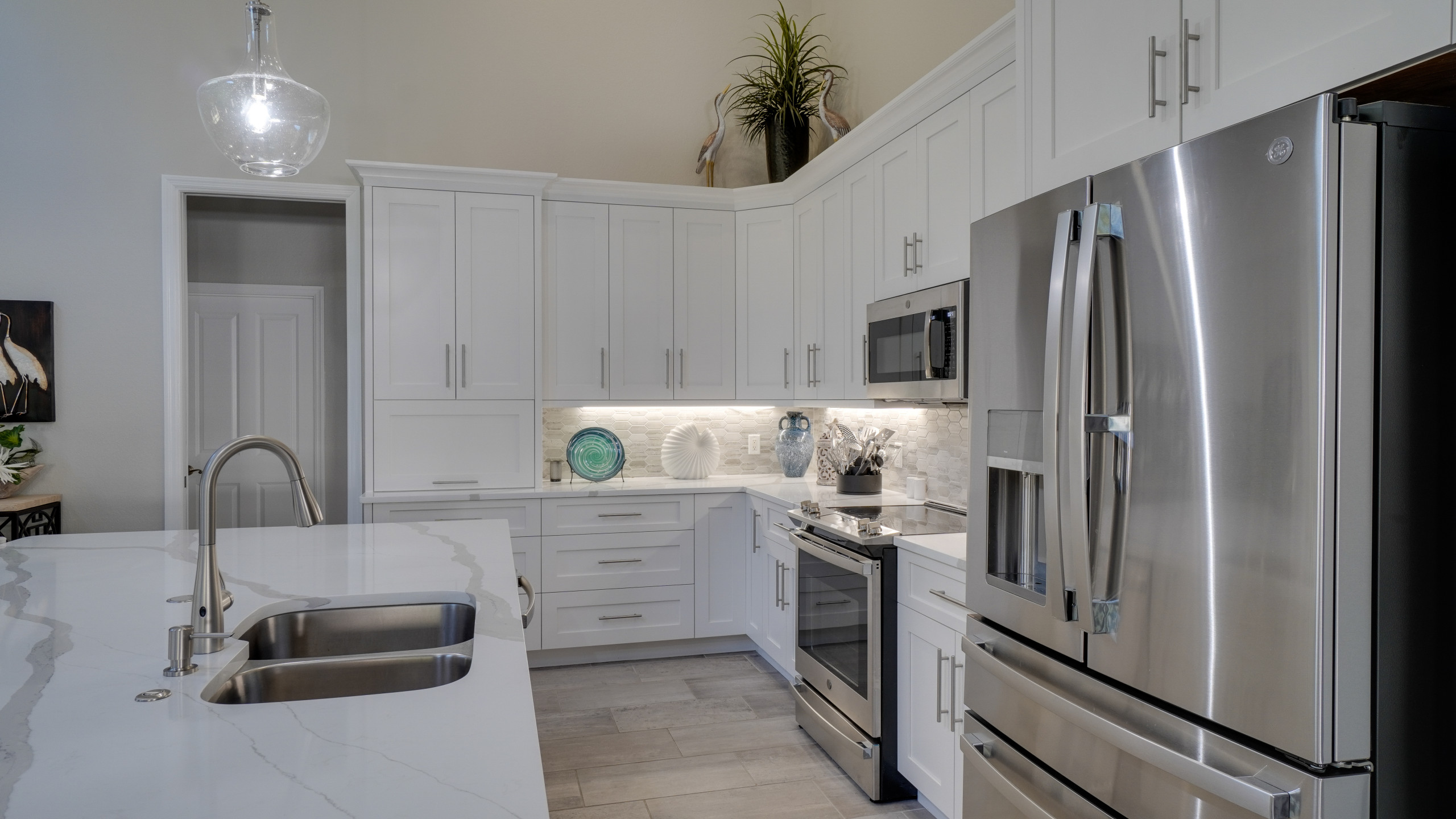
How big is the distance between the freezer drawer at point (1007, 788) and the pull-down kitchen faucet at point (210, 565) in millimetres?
1506

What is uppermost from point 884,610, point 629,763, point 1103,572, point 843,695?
point 1103,572

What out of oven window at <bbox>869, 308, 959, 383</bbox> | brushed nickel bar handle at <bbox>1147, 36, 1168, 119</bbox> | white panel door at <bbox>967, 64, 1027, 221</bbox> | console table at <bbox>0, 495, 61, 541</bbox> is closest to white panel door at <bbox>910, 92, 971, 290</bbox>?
white panel door at <bbox>967, 64, 1027, 221</bbox>

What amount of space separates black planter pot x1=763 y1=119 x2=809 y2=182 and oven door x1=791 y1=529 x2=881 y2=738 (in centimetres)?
209

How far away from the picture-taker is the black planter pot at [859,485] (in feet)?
12.0

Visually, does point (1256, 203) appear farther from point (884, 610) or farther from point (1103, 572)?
point (884, 610)

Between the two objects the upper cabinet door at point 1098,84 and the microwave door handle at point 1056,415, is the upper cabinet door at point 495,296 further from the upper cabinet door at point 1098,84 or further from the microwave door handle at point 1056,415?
the microwave door handle at point 1056,415

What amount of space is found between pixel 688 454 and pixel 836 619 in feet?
5.48

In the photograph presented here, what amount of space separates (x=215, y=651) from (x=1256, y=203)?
5.92 feet

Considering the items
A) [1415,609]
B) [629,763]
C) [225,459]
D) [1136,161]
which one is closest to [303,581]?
[225,459]

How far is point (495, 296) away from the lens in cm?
404

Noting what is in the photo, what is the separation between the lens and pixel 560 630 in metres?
3.99

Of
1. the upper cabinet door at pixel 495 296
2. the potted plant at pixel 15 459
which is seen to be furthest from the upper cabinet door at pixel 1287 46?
the potted plant at pixel 15 459

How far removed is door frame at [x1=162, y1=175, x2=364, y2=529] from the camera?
403cm

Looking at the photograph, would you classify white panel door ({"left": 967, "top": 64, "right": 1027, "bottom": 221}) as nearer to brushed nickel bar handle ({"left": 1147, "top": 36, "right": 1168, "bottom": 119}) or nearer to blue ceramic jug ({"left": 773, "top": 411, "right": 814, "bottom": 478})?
brushed nickel bar handle ({"left": 1147, "top": 36, "right": 1168, "bottom": 119})
